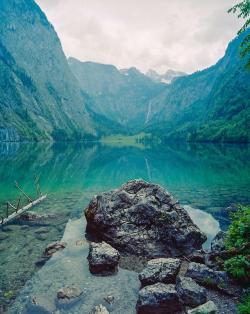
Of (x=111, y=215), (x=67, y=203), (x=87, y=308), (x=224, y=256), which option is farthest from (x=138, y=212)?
(x=67, y=203)

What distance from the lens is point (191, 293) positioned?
47.4ft

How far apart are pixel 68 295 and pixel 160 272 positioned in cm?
452

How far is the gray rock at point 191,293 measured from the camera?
1430 cm

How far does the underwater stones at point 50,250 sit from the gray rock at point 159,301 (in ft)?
26.7

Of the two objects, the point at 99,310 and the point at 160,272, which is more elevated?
the point at 160,272

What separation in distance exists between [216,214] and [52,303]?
2100 cm

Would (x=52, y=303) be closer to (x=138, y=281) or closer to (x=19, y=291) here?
(x=19, y=291)

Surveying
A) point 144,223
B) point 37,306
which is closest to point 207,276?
point 37,306

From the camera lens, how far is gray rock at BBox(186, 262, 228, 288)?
15422 millimetres

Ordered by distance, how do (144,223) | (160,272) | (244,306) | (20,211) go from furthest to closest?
(20,211) → (144,223) → (160,272) → (244,306)

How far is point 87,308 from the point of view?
14945 mm

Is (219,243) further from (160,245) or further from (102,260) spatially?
(102,260)

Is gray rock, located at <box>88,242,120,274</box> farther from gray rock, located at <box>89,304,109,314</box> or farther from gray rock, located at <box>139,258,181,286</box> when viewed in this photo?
gray rock, located at <box>89,304,109,314</box>

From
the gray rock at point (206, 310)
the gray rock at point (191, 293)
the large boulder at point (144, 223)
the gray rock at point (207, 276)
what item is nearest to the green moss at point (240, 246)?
the gray rock at point (207, 276)
